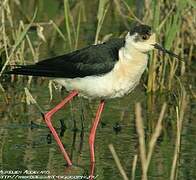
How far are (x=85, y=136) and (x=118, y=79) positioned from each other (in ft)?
2.52

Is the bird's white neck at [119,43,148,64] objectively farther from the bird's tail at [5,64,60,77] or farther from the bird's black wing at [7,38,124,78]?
the bird's tail at [5,64,60,77]

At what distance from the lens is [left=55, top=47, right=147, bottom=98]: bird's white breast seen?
6496mm

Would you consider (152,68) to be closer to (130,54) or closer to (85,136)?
(85,136)

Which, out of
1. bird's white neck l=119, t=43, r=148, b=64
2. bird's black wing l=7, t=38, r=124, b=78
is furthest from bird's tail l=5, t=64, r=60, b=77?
bird's white neck l=119, t=43, r=148, b=64

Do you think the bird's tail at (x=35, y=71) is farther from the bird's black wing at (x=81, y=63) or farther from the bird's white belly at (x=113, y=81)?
the bird's white belly at (x=113, y=81)

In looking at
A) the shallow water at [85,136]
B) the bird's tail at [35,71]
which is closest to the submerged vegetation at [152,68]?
the shallow water at [85,136]

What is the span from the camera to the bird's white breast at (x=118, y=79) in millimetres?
6496

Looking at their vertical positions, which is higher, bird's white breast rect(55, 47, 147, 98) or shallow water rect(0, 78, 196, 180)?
bird's white breast rect(55, 47, 147, 98)

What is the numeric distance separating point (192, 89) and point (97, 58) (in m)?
2.40

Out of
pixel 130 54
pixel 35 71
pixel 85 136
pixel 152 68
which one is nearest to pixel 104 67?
pixel 130 54

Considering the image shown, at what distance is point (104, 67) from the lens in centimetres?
648

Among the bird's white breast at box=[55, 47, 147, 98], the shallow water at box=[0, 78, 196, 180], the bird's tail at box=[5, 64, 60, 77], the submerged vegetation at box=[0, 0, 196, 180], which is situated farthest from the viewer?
the submerged vegetation at box=[0, 0, 196, 180]

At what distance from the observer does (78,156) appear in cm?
656

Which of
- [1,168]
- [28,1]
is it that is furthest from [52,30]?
[1,168]
